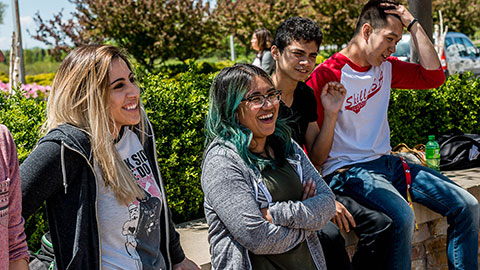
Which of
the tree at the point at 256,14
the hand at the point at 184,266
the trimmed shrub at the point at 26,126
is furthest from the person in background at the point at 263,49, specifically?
the tree at the point at 256,14

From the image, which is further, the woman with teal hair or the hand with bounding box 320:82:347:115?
the hand with bounding box 320:82:347:115

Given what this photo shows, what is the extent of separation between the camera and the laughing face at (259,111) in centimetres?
274

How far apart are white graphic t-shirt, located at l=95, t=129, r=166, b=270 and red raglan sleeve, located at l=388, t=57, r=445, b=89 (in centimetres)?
242

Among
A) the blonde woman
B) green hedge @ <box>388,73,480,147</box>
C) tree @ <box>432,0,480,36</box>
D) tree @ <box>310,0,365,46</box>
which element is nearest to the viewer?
the blonde woman

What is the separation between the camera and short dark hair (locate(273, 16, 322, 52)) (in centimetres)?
359

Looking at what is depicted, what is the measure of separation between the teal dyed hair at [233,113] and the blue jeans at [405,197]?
2.87ft

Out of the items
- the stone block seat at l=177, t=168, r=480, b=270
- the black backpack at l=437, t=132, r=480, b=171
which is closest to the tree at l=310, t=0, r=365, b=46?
the black backpack at l=437, t=132, r=480, b=171

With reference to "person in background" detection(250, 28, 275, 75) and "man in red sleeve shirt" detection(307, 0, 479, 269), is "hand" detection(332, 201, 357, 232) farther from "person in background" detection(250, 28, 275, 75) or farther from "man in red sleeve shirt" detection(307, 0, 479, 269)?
"person in background" detection(250, 28, 275, 75)

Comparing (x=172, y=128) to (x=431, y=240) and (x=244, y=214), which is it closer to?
(x=244, y=214)

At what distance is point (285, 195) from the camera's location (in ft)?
8.77

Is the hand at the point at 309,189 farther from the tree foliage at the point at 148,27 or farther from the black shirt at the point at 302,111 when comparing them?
the tree foliage at the point at 148,27

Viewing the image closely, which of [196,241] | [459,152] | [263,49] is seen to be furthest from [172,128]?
[263,49]

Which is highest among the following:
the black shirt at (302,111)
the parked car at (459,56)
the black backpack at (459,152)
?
the black shirt at (302,111)

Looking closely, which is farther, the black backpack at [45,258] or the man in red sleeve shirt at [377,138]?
the man in red sleeve shirt at [377,138]
